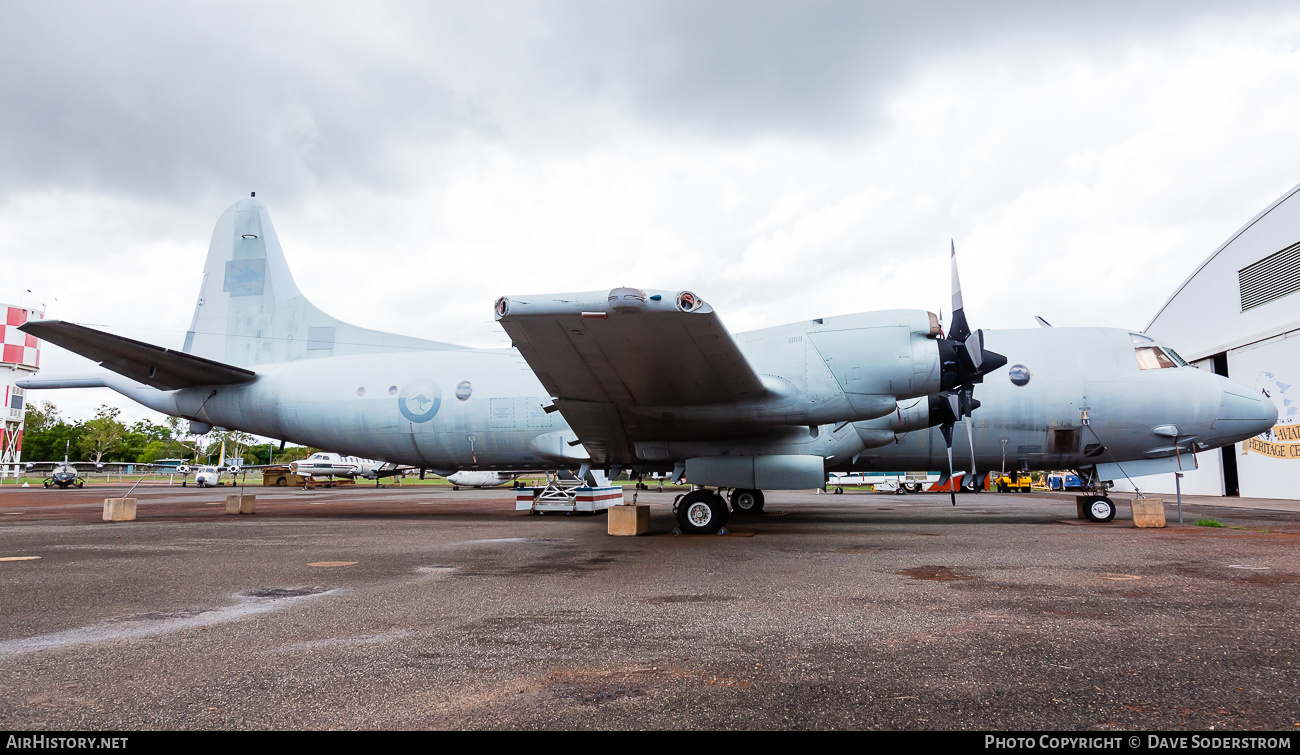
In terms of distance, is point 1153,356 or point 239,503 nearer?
point 1153,356

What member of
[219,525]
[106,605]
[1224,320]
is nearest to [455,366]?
[219,525]

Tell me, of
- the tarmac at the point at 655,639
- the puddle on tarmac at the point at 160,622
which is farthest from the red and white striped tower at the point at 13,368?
the puddle on tarmac at the point at 160,622

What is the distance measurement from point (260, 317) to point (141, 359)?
121 inches

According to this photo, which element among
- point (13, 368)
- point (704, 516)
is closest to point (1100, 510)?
point (704, 516)

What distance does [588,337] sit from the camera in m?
8.69

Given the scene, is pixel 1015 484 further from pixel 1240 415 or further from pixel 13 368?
pixel 13 368

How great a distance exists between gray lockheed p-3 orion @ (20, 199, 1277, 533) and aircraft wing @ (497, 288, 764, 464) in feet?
0.10

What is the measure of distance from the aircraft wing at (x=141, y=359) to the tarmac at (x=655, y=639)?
205 inches

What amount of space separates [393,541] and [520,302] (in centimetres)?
443

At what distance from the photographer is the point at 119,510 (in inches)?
552

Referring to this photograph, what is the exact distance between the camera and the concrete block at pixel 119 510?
547 inches

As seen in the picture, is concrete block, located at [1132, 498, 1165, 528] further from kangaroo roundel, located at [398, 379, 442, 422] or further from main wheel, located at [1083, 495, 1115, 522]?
kangaroo roundel, located at [398, 379, 442, 422]

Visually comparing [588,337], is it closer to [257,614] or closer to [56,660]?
[257,614]

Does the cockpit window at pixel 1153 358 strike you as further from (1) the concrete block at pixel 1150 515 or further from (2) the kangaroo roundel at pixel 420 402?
(2) the kangaroo roundel at pixel 420 402
